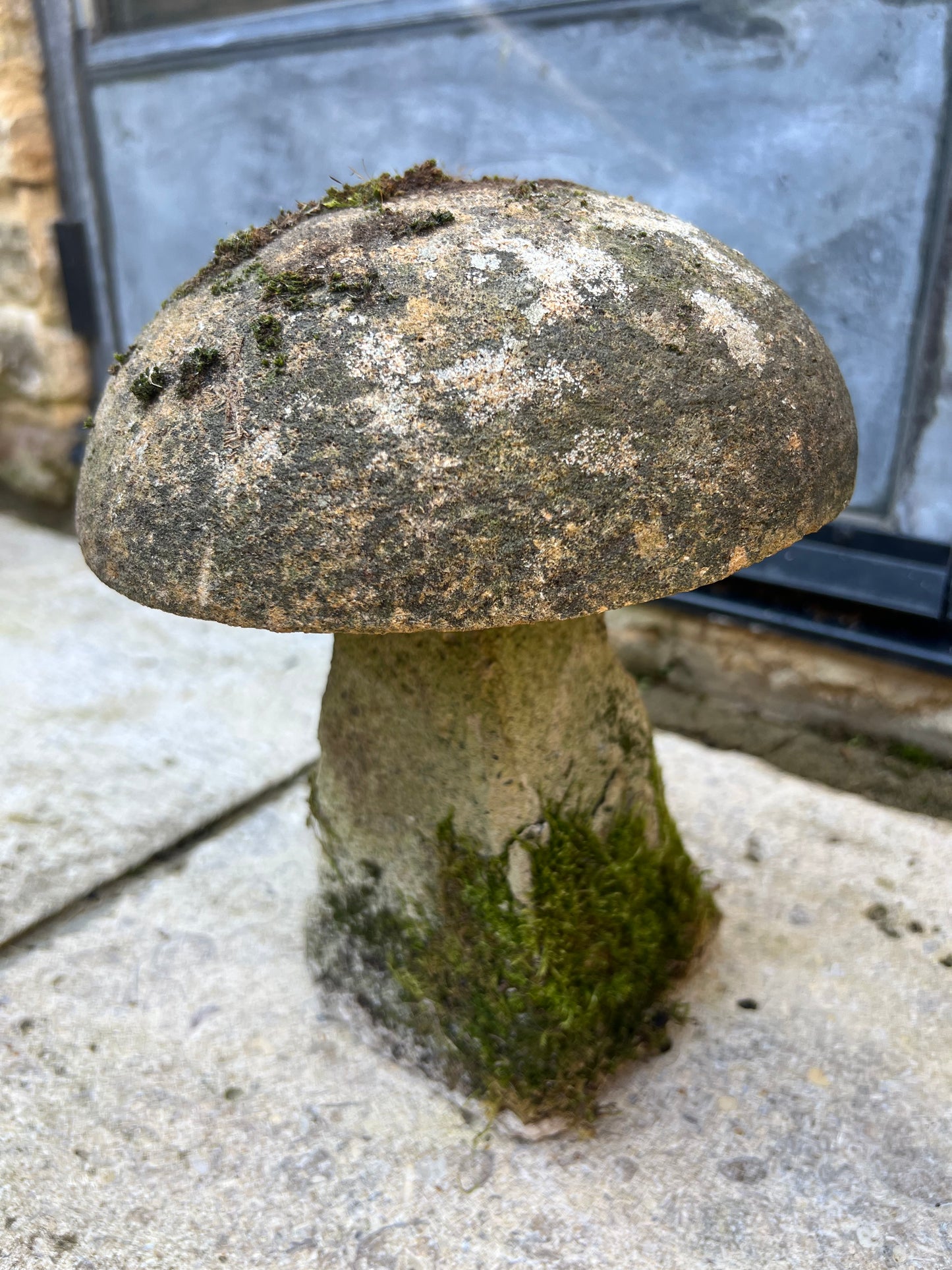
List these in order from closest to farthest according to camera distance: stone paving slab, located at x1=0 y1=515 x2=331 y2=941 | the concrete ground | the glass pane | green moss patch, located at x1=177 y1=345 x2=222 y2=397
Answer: green moss patch, located at x1=177 y1=345 x2=222 y2=397, the concrete ground, stone paving slab, located at x1=0 y1=515 x2=331 y2=941, the glass pane

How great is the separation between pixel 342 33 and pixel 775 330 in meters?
2.46

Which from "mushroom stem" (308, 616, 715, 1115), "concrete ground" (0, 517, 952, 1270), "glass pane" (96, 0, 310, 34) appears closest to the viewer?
"concrete ground" (0, 517, 952, 1270)

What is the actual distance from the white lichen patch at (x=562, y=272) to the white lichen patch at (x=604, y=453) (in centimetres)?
15

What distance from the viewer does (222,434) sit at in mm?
1089

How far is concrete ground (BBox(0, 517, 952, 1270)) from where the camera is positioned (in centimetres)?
142

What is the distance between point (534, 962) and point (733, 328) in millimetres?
1010

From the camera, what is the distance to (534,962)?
156 cm

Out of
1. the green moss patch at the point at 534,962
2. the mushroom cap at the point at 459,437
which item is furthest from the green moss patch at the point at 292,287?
the green moss patch at the point at 534,962

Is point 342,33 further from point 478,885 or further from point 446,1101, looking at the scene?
point 446,1101

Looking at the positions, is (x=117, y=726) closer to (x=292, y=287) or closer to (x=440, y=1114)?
(x=440, y=1114)

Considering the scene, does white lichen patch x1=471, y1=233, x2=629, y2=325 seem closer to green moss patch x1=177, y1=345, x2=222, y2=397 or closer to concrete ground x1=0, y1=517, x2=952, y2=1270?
green moss patch x1=177, y1=345, x2=222, y2=397

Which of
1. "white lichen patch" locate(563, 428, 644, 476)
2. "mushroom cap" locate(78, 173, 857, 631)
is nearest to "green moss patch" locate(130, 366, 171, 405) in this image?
"mushroom cap" locate(78, 173, 857, 631)

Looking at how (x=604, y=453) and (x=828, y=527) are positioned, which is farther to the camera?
(x=828, y=527)

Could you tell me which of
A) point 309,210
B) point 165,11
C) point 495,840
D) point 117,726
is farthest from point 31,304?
point 495,840
